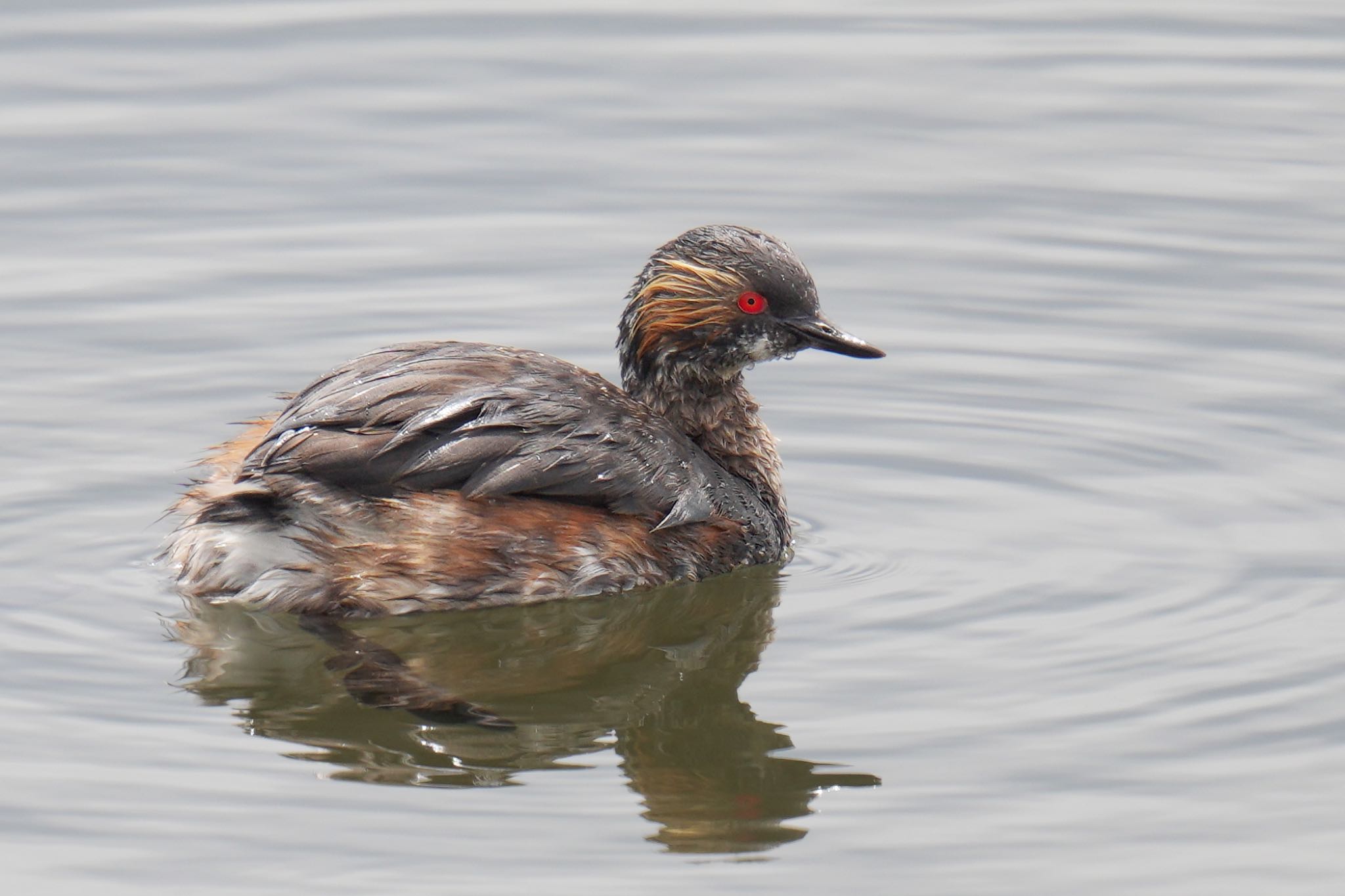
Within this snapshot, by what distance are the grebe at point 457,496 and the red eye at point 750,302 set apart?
6cm

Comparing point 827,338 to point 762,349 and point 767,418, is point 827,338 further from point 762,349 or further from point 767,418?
point 767,418

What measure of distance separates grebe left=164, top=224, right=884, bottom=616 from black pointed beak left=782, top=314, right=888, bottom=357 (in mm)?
96

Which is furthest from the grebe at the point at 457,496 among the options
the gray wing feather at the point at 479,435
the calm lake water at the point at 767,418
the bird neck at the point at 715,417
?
the bird neck at the point at 715,417

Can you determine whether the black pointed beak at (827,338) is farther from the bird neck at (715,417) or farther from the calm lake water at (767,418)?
the calm lake water at (767,418)

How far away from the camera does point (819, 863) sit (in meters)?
6.10

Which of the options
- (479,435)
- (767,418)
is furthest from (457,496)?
(767,418)

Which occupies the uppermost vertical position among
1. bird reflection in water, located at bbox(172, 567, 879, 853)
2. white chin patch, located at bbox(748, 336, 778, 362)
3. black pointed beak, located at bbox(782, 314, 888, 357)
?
black pointed beak, located at bbox(782, 314, 888, 357)

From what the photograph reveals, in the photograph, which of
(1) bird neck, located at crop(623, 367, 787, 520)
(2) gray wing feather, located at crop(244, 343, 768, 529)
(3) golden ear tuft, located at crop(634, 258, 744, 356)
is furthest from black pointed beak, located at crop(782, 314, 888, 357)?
(2) gray wing feather, located at crop(244, 343, 768, 529)

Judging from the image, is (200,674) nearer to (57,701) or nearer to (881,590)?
(57,701)

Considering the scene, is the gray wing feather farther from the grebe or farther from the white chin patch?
the white chin patch

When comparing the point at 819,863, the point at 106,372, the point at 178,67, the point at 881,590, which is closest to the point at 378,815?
the point at 819,863

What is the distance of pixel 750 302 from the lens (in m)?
8.34

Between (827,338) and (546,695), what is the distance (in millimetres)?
1858

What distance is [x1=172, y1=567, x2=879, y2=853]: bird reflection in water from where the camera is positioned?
654 cm
